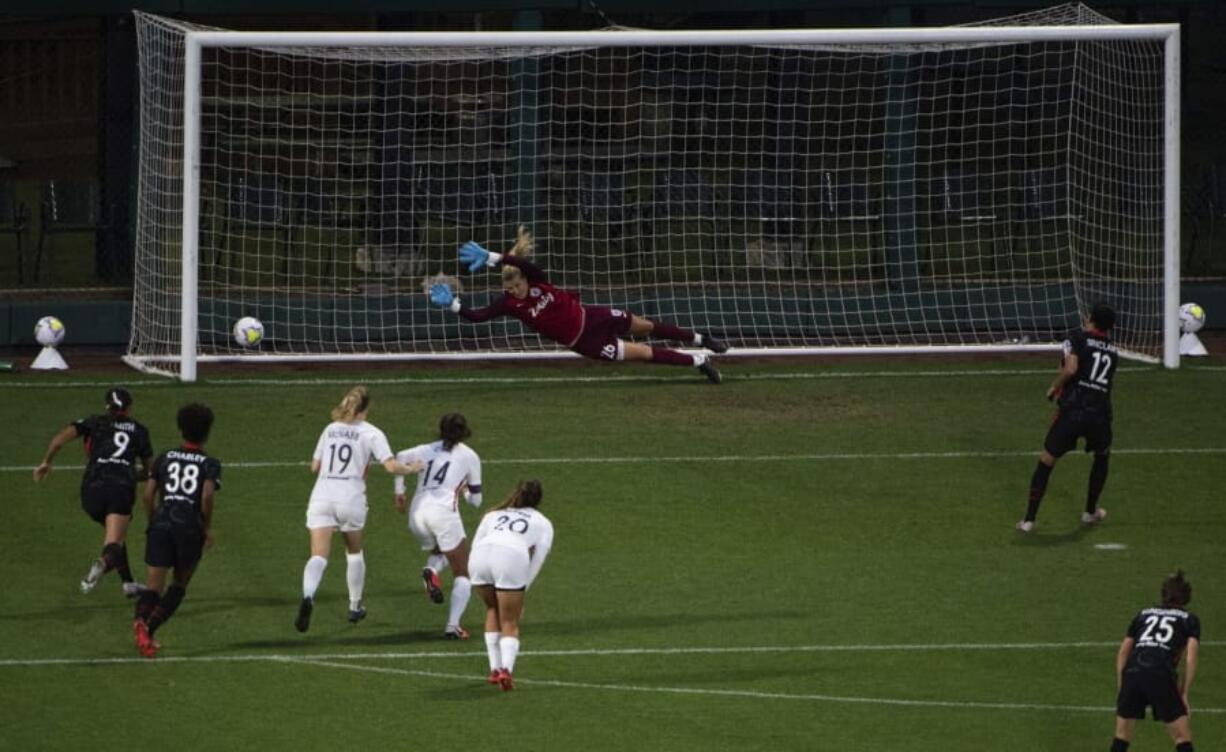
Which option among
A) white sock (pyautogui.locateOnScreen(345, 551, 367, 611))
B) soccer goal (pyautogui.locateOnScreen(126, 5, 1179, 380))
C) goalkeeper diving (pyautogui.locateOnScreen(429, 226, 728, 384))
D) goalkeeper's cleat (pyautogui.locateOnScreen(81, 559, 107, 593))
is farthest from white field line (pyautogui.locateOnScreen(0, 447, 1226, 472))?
white sock (pyautogui.locateOnScreen(345, 551, 367, 611))

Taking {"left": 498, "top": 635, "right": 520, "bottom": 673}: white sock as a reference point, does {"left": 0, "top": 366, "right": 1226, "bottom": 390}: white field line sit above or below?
above

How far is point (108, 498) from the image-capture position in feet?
53.1

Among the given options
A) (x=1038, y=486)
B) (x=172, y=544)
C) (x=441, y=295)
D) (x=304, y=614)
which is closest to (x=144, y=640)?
(x=172, y=544)

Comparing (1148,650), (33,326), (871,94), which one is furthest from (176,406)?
(1148,650)

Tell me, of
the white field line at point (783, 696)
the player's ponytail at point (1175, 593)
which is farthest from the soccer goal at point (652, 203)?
the player's ponytail at point (1175, 593)

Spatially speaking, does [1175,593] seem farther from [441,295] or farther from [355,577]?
[441,295]

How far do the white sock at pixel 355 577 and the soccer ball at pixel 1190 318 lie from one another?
13.9 m

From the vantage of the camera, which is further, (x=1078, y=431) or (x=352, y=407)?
(x=1078, y=431)

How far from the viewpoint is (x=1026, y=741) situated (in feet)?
44.7

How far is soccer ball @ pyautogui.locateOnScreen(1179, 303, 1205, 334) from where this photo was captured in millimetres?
26922

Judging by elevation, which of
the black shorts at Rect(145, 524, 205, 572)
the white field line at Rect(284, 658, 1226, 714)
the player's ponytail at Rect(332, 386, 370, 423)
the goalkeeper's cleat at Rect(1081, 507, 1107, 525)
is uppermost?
the player's ponytail at Rect(332, 386, 370, 423)

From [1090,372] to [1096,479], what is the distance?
1.13 m

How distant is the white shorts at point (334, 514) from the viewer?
1548 centimetres

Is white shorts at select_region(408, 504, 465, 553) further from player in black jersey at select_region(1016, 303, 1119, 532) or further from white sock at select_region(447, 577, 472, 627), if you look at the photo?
player in black jersey at select_region(1016, 303, 1119, 532)
